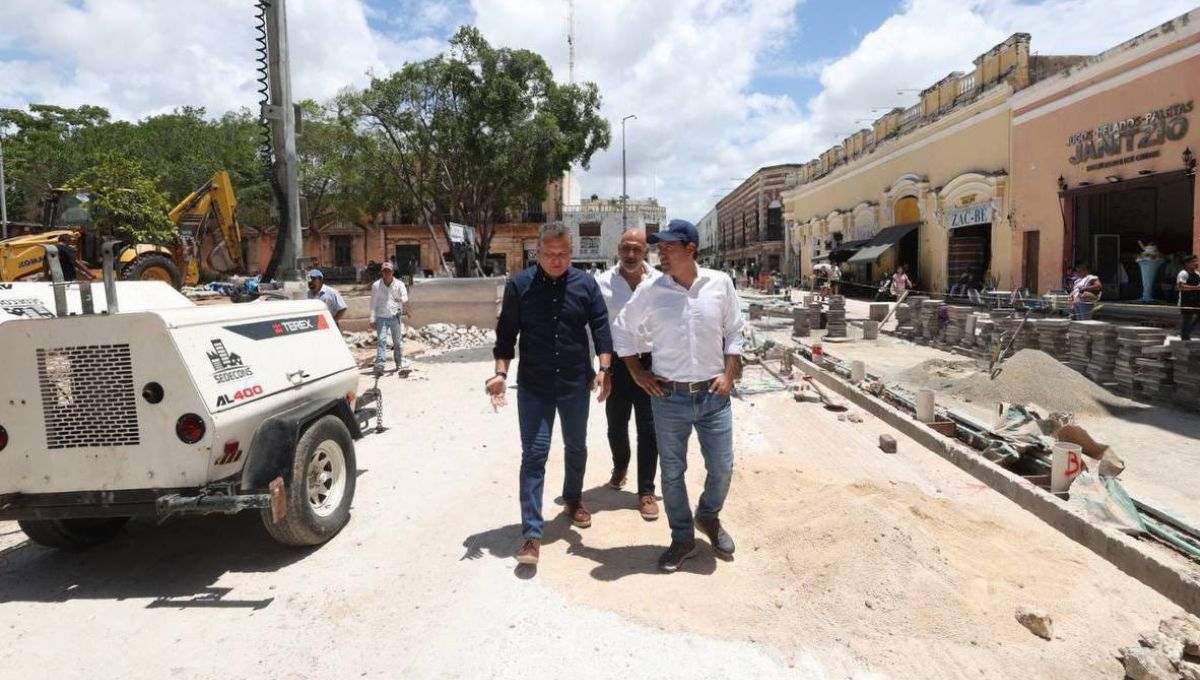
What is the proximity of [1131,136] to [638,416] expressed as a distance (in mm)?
17648

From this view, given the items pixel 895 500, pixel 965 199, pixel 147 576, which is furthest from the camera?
pixel 965 199

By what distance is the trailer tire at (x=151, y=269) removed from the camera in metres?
13.8

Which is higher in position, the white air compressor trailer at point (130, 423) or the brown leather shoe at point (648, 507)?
the white air compressor trailer at point (130, 423)

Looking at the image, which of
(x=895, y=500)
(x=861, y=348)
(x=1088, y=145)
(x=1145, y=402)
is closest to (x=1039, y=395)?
(x=1145, y=402)

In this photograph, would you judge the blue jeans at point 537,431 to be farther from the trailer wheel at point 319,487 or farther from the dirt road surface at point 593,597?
the trailer wheel at point 319,487

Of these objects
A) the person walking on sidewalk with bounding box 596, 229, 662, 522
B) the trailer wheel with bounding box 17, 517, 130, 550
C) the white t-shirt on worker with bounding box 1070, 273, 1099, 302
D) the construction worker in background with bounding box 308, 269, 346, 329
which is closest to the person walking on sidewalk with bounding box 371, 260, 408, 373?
the construction worker in background with bounding box 308, 269, 346, 329

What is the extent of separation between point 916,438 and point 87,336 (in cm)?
656

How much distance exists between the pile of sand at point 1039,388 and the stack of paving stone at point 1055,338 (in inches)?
56.5

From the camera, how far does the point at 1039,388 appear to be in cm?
780

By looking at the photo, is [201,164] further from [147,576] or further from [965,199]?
[147,576]

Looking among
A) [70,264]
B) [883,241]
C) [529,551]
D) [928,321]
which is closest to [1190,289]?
[928,321]

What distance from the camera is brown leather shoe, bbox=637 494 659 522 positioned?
437 centimetres

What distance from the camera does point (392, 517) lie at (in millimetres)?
4648

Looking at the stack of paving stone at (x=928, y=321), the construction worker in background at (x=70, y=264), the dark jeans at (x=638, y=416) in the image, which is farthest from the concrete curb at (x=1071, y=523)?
the stack of paving stone at (x=928, y=321)
